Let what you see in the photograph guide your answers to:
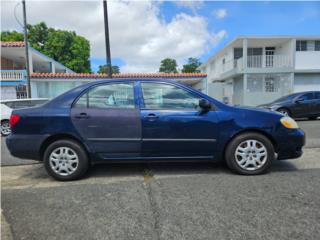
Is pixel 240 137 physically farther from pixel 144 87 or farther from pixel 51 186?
pixel 51 186

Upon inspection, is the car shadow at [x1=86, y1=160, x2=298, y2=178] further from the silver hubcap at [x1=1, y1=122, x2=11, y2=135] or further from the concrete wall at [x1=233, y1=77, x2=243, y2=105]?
→ the concrete wall at [x1=233, y1=77, x2=243, y2=105]

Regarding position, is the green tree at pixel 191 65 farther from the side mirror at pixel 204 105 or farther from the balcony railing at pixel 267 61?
the side mirror at pixel 204 105

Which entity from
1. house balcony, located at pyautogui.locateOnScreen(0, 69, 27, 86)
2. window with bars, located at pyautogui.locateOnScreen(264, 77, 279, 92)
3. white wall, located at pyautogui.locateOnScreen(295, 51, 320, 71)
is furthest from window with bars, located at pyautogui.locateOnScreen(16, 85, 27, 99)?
white wall, located at pyautogui.locateOnScreen(295, 51, 320, 71)

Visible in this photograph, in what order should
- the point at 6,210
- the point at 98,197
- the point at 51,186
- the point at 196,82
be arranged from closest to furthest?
the point at 6,210 < the point at 98,197 < the point at 51,186 < the point at 196,82

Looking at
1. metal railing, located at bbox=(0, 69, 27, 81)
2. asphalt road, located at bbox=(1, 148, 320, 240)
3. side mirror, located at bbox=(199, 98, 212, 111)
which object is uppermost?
metal railing, located at bbox=(0, 69, 27, 81)

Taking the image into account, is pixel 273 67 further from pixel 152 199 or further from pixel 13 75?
pixel 13 75

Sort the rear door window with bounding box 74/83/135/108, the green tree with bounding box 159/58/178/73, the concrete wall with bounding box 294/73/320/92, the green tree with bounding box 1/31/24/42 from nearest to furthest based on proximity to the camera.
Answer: the rear door window with bounding box 74/83/135/108, the concrete wall with bounding box 294/73/320/92, the green tree with bounding box 1/31/24/42, the green tree with bounding box 159/58/178/73

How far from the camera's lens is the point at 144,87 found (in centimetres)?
392

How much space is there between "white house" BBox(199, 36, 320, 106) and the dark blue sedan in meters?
13.5

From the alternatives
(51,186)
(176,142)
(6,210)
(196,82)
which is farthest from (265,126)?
(196,82)

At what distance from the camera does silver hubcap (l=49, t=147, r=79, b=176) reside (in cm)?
374

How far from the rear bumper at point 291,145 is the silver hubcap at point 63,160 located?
10.8 ft

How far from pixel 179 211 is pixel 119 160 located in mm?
1532

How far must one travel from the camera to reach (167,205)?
2.83m
